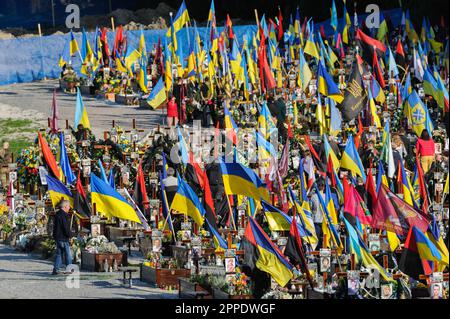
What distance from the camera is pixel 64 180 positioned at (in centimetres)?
3086

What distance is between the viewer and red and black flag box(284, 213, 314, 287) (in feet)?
75.0

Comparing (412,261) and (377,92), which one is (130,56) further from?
(412,261)

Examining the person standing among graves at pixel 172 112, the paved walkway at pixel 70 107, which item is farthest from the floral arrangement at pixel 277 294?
the person standing among graves at pixel 172 112

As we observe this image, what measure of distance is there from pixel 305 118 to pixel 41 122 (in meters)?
7.85

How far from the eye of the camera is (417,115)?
33719 millimetres

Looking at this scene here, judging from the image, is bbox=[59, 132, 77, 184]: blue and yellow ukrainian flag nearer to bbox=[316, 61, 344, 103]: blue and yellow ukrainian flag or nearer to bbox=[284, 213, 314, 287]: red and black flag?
bbox=[316, 61, 344, 103]: blue and yellow ukrainian flag

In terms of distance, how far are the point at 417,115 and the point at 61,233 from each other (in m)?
10.3

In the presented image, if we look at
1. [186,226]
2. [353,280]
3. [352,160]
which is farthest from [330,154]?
[353,280]

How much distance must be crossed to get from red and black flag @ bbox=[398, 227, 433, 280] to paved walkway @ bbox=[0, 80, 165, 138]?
1869 cm

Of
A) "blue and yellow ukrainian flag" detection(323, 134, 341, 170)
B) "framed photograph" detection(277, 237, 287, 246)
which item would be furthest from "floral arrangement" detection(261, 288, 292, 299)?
"blue and yellow ukrainian flag" detection(323, 134, 341, 170)

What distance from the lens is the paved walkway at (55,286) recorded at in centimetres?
2394

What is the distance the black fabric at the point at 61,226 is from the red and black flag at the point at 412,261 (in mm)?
5739

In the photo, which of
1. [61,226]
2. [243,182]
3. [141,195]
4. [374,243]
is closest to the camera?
[374,243]
